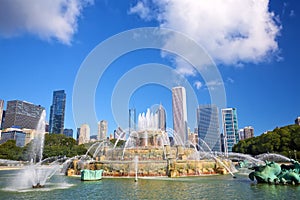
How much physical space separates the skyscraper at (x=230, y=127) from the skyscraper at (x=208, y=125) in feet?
36.3

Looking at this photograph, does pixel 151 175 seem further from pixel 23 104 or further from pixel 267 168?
pixel 23 104

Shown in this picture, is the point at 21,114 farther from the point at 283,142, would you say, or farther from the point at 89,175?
the point at 89,175

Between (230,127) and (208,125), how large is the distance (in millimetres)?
30463

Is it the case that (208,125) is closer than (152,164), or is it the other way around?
(152,164)

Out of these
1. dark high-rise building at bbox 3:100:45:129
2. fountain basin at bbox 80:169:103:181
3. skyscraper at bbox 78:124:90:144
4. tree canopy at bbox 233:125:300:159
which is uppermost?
dark high-rise building at bbox 3:100:45:129

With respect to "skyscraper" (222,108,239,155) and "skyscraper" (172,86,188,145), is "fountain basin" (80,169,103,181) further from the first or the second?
"skyscraper" (222,108,239,155)

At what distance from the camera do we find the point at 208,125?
144 metres

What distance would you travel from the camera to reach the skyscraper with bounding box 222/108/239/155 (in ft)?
530

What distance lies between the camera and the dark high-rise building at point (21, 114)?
160 meters

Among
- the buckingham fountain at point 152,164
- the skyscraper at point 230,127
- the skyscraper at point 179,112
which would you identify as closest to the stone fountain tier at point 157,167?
the buckingham fountain at point 152,164

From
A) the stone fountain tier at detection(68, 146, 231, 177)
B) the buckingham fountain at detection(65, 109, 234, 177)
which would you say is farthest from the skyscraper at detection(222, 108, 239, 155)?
the stone fountain tier at detection(68, 146, 231, 177)

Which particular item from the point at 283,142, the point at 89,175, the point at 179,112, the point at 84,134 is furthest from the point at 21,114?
the point at 89,175

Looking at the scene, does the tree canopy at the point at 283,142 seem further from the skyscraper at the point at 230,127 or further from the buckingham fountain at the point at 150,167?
the skyscraper at the point at 230,127

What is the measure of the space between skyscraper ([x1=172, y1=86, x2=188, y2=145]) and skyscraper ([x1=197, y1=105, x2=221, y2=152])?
23805 millimetres
